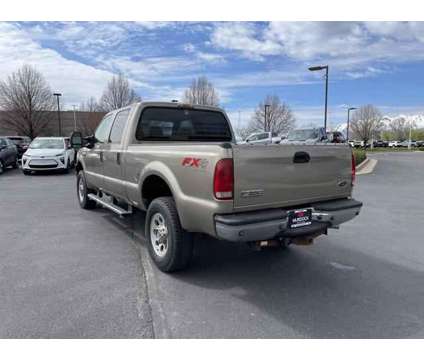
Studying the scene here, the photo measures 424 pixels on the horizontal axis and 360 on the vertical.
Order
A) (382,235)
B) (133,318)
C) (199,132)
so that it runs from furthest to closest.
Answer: (382,235)
(199,132)
(133,318)

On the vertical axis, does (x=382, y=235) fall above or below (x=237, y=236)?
below

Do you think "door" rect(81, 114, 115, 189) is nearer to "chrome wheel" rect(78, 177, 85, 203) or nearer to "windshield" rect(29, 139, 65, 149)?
"chrome wheel" rect(78, 177, 85, 203)

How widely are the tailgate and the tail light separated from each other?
0.05m

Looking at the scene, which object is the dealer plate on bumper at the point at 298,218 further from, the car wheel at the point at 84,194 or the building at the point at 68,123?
the building at the point at 68,123

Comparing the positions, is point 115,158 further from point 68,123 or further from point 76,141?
point 68,123

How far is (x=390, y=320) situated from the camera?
2.93 meters

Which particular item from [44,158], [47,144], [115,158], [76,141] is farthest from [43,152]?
[115,158]

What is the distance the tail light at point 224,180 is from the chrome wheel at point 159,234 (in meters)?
1.10

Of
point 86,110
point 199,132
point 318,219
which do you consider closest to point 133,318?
point 318,219

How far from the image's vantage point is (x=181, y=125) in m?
5.07

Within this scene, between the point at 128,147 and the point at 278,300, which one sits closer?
the point at 278,300

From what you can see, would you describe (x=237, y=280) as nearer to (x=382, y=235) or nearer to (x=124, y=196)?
(x=124, y=196)

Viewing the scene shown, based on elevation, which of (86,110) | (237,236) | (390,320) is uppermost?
(86,110)
